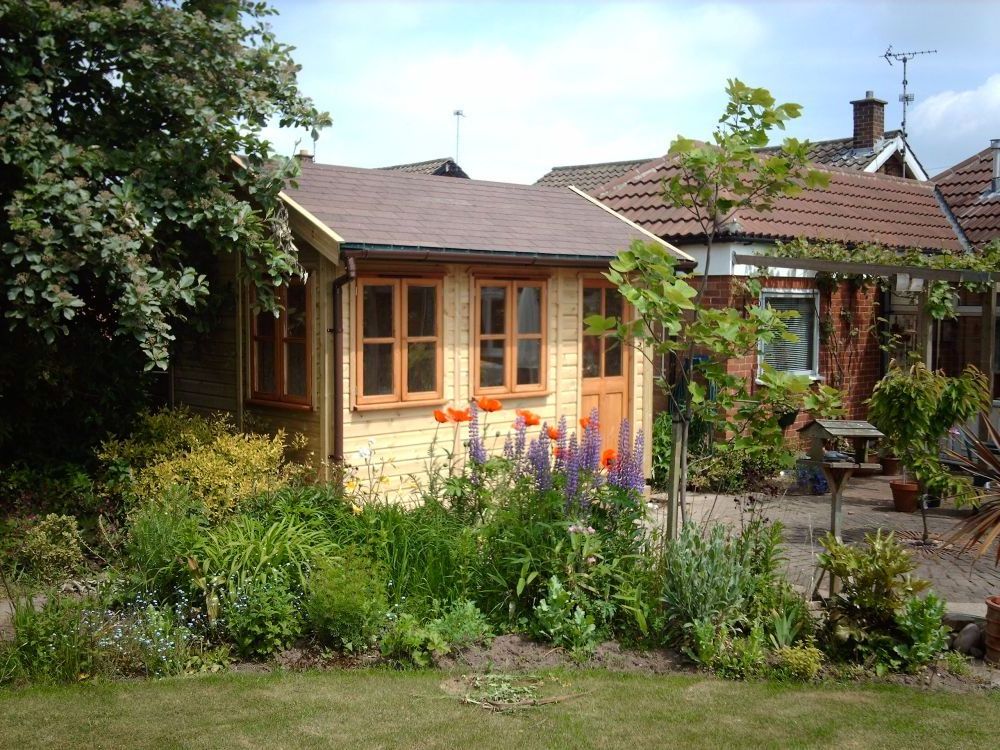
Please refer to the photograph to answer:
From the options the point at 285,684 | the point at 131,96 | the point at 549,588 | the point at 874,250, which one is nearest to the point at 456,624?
the point at 549,588

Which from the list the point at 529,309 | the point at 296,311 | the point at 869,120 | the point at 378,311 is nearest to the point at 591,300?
the point at 529,309

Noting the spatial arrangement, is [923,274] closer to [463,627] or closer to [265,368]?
[265,368]

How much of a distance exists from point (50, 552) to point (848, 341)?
12.2 m

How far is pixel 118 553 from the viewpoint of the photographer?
804cm

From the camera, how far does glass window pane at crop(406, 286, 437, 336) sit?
412 inches

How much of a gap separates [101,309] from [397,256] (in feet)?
9.59

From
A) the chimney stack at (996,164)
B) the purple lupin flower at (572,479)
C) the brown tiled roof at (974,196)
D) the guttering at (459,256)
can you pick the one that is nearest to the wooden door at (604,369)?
the guttering at (459,256)

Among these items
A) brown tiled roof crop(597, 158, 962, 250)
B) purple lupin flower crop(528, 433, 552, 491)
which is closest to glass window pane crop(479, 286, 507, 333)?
purple lupin flower crop(528, 433, 552, 491)

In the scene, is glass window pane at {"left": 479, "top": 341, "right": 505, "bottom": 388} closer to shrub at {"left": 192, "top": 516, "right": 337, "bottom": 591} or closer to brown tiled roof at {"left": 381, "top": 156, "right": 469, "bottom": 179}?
shrub at {"left": 192, "top": 516, "right": 337, "bottom": 591}

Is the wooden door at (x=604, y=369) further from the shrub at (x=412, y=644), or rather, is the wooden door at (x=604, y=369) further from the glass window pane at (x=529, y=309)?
the shrub at (x=412, y=644)

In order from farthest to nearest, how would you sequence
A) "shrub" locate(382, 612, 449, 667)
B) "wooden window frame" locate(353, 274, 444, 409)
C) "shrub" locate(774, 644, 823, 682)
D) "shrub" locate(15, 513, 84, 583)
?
"wooden window frame" locate(353, 274, 444, 409), "shrub" locate(15, 513, 84, 583), "shrub" locate(382, 612, 449, 667), "shrub" locate(774, 644, 823, 682)

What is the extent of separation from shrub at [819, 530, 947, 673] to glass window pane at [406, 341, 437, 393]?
500 cm

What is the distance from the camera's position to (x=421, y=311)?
1056cm

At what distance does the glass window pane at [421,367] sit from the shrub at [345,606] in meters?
3.90
